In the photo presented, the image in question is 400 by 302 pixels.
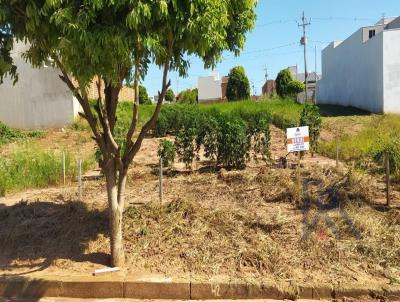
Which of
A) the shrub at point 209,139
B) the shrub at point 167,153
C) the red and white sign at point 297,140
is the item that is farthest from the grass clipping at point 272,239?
the shrub at point 167,153

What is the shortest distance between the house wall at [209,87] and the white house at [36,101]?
46.9 m

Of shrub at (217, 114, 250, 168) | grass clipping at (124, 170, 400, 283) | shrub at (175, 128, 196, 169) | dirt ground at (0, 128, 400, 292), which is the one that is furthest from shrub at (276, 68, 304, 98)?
grass clipping at (124, 170, 400, 283)

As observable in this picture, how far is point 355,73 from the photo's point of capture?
29781mm

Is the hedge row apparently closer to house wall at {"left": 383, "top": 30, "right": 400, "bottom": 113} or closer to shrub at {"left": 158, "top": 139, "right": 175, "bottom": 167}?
shrub at {"left": 158, "top": 139, "right": 175, "bottom": 167}

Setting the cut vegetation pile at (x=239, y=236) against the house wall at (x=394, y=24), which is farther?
the house wall at (x=394, y=24)

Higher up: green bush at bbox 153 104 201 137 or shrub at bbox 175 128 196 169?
green bush at bbox 153 104 201 137

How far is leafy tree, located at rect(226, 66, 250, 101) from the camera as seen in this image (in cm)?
3984

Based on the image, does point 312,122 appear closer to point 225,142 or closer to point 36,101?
point 225,142

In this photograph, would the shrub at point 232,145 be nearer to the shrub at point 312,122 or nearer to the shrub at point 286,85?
the shrub at point 312,122

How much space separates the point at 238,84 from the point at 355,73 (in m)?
12.2

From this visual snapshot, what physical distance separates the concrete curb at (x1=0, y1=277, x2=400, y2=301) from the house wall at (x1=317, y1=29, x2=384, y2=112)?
20378 millimetres

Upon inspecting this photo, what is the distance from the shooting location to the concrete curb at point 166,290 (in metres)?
4.93

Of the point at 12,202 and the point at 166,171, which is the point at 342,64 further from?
the point at 12,202

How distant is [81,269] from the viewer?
550 centimetres
